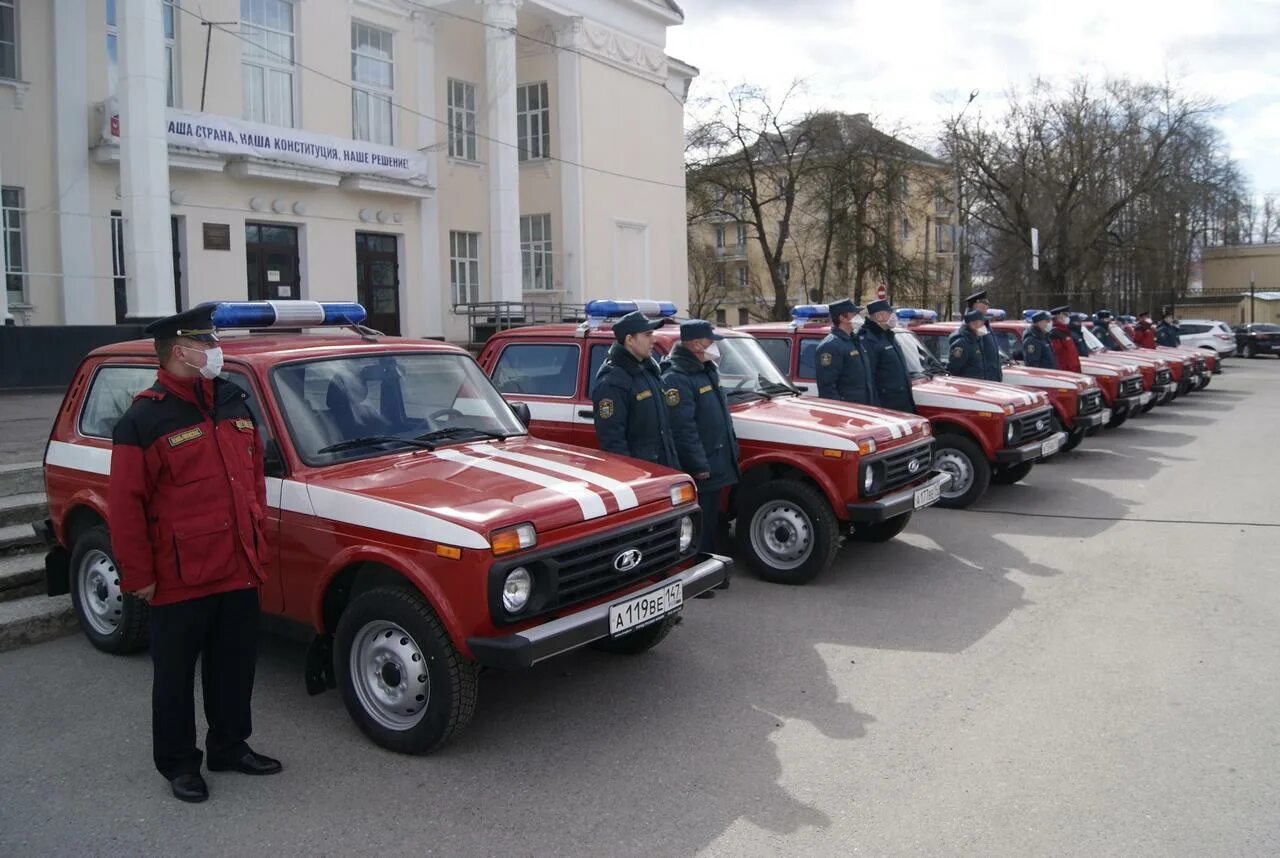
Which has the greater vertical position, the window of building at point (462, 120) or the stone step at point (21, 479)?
the window of building at point (462, 120)

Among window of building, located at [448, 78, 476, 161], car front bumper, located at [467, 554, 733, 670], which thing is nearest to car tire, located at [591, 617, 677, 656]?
car front bumper, located at [467, 554, 733, 670]

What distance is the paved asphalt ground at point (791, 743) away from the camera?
387cm

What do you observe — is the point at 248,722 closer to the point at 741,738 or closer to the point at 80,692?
the point at 80,692

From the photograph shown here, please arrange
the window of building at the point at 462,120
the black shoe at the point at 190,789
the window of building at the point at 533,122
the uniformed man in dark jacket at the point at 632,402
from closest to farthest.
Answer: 1. the black shoe at the point at 190,789
2. the uniformed man in dark jacket at the point at 632,402
3. the window of building at the point at 462,120
4. the window of building at the point at 533,122

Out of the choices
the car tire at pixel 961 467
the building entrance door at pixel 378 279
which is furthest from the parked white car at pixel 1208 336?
the car tire at pixel 961 467

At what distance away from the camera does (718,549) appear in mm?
7871

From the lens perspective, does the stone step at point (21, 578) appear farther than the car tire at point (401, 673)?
Yes

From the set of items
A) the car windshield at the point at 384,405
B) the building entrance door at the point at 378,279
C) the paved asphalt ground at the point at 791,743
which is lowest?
the paved asphalt ground at the point at 791,743

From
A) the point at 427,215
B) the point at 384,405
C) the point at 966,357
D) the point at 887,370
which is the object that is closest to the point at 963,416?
the point at 887,370

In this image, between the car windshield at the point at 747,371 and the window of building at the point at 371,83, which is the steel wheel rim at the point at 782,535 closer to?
the car windshield at the point at 747,371

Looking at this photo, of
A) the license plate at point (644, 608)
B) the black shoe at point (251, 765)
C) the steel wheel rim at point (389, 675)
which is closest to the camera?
the black shoe at point (251, 765)

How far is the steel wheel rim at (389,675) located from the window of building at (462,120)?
22.4m

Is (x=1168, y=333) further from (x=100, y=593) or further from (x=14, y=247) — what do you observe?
(x=100, y=593)

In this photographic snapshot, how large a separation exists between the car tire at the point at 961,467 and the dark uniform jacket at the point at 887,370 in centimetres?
58
